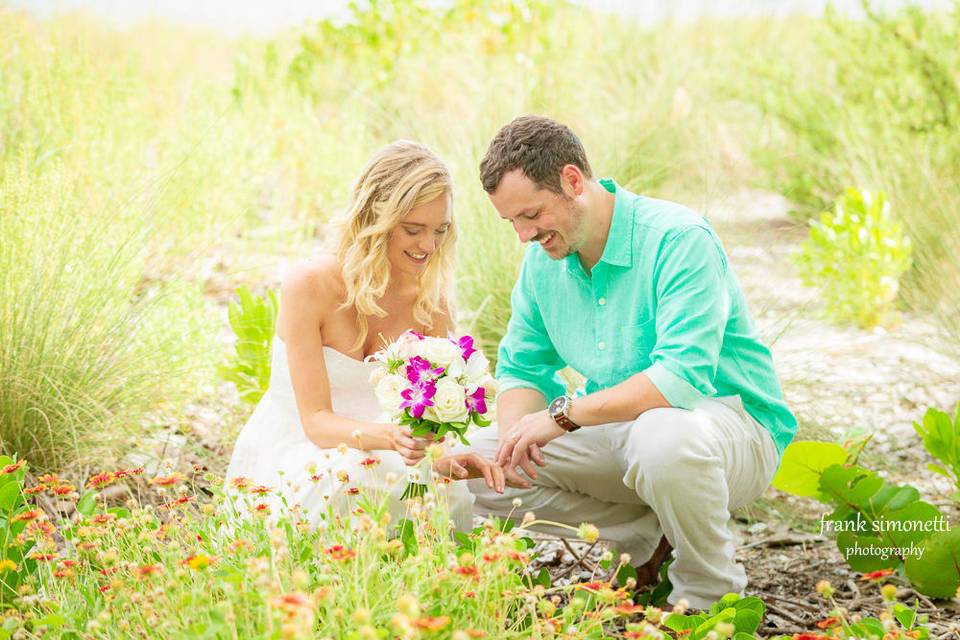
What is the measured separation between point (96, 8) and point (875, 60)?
979cm

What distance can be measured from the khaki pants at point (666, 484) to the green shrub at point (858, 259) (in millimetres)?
2608

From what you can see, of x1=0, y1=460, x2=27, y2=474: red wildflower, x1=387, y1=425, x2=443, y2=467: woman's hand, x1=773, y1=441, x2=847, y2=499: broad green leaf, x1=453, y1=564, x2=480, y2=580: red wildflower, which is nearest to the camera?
x1=453, y1=564, x2=480, y2=580: red wildflower

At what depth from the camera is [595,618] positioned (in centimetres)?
185

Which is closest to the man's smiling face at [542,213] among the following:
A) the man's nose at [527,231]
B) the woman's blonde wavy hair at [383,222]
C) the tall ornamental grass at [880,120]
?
the man's nose at [527,231]

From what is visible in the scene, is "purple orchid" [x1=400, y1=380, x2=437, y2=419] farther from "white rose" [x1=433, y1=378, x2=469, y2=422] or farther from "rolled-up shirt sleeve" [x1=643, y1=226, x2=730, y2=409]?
"rolled-up shirt sleeve" [x1=643, y1=226, x2=730, y2=409]

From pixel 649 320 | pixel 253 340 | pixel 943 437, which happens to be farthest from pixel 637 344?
pixel 253 340

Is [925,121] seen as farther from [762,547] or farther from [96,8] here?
[96,8]

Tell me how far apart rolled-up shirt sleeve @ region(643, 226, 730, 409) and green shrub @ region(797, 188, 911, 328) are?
265 cm

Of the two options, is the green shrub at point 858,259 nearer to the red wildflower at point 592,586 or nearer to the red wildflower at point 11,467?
the red wildflower at point 592,586

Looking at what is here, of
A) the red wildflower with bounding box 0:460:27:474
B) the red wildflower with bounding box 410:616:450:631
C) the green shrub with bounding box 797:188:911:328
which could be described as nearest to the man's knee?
the red wildflower with bounding box 410:616:450:631

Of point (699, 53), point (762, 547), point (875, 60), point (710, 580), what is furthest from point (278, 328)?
point (699, 53)

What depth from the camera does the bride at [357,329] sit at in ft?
9.25

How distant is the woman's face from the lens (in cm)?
293

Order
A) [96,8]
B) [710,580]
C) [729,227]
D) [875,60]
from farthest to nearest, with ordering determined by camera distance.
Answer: [96,8] → [875,60] → [729,227] → [710,580]
